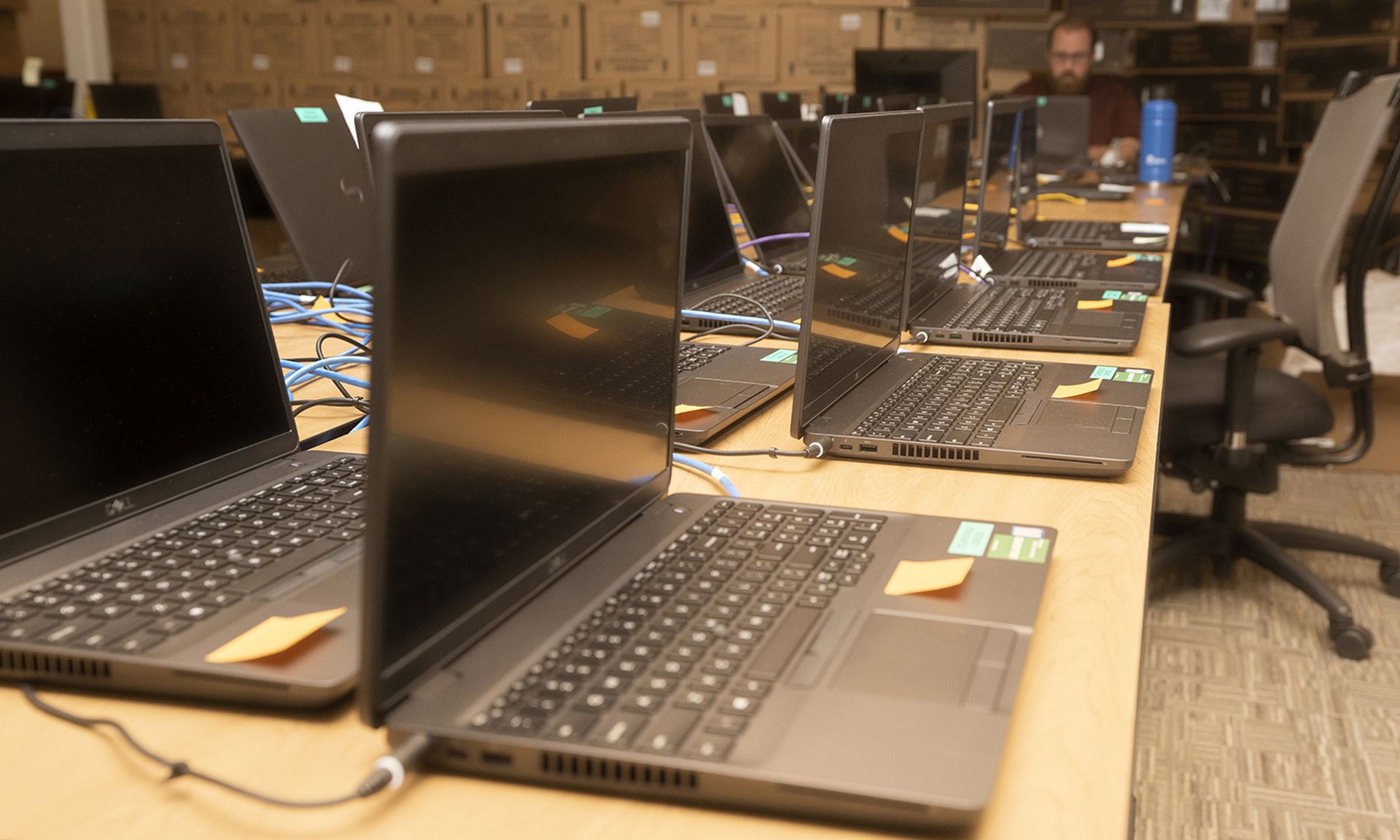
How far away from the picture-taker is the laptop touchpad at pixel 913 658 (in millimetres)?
629

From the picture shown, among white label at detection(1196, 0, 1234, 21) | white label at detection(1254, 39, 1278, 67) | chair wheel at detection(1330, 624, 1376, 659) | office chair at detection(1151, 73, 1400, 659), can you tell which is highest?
white label at detection(1196, 0, 1234, 21)

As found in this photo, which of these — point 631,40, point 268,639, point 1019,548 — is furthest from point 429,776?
point 631,40

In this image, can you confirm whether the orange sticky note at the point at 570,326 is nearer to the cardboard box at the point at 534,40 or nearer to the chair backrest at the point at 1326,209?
the chair backrest at the point at 1326,209

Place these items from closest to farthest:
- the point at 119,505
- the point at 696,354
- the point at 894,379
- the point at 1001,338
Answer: the point at 119,505
the point at 894,379
the point at 696,354
the point at 1001,338

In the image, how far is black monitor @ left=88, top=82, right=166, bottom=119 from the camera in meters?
4.26

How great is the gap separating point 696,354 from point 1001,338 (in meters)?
0.45

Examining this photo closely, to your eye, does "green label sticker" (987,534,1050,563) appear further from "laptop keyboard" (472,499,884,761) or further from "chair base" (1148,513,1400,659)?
"chair base" (1148,513,1400,659)

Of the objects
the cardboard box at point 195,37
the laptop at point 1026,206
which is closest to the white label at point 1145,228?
the laptop at point 1026,206

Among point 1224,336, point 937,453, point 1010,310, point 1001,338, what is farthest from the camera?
point 1224,336

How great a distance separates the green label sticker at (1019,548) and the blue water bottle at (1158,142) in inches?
136

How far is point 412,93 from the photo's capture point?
5.41m

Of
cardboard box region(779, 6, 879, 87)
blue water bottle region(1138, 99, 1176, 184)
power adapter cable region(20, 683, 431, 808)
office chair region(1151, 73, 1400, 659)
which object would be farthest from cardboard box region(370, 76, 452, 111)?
power adapter cable region(20, 683, 431, 808)

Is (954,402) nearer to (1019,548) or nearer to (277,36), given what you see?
(1019,548)

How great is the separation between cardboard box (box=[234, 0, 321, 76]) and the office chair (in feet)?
14.3
